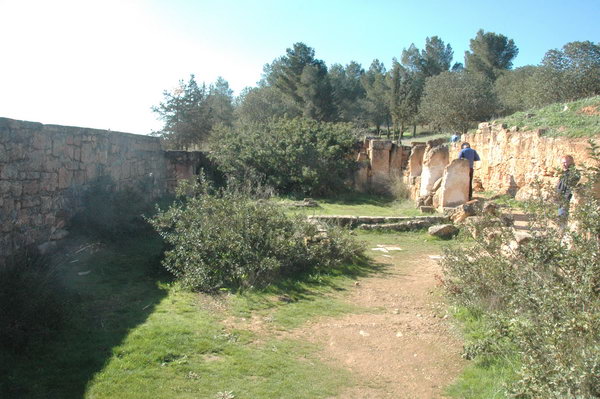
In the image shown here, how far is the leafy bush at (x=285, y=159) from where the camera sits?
52.4 ft

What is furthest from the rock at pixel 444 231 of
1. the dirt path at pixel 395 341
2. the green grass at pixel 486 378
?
the green grass at pixel 486 378

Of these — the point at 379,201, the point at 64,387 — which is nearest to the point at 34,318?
the point at 64,387

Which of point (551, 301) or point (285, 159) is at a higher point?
point (285, 159)

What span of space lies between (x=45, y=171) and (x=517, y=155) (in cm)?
1343

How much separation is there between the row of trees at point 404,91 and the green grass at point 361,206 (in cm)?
523

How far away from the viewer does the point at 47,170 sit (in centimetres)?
682

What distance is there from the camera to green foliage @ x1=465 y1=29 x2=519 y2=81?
43.8m

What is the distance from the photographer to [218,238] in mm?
6414

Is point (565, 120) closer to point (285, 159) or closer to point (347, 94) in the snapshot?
point (285, 159)

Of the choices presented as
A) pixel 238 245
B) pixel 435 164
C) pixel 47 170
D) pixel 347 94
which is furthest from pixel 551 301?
pixel 347 94

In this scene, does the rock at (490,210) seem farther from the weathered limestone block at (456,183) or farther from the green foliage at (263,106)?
the green foliage at (263,106)

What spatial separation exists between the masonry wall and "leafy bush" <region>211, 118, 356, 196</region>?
661 centimetres

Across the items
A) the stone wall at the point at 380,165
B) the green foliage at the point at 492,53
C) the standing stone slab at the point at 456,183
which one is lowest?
the standing stone slab at the point at 456,183

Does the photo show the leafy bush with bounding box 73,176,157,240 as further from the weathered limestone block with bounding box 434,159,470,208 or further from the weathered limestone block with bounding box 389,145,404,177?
the weathered limestone block with bounding box 389,145,404,177
